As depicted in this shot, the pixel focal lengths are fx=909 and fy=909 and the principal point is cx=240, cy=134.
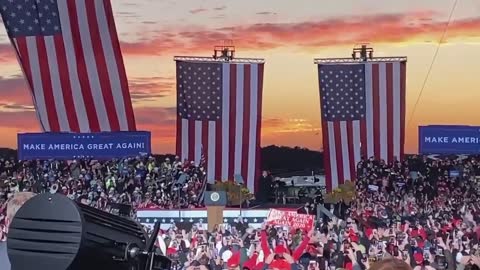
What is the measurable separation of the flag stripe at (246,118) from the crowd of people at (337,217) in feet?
2.56

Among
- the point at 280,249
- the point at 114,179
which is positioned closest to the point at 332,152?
the point at 280,249

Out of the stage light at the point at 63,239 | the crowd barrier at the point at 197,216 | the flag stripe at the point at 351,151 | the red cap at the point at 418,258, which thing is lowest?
the red cap at the point at 418,258

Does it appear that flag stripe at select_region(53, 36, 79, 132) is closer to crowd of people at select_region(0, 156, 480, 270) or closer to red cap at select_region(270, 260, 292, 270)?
crowd of people at select_region(0, 156, 480, 270)

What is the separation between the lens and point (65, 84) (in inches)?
583

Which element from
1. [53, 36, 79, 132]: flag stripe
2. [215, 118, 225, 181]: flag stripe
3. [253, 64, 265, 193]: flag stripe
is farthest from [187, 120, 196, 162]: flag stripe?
[53, 36, 79, 132]: flag stripe

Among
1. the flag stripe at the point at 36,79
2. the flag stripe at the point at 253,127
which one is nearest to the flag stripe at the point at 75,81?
the flag stripe at the point at 36,79

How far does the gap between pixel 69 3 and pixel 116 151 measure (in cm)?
251

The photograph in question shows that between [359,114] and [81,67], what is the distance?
4.70 meters

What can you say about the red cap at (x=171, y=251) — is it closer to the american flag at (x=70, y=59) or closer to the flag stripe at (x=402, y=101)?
the american flag at (x=70, y=59)

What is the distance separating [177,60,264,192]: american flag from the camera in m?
15.5

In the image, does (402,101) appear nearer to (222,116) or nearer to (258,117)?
(258,117)

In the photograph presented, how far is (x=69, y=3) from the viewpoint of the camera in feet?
48.2

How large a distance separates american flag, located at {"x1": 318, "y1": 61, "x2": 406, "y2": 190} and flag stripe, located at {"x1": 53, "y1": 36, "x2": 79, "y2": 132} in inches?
165

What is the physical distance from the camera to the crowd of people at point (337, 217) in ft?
40.4
